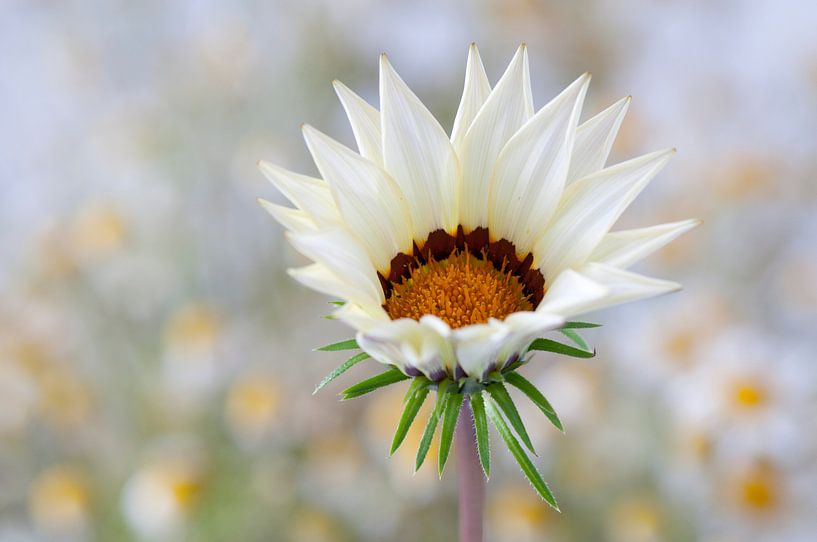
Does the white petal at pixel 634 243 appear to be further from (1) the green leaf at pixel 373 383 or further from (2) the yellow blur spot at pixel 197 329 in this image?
(2) the yellow blur spot at pixel 197 329

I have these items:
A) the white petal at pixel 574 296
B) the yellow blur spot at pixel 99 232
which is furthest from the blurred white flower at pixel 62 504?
the white petal at pixel 574 296

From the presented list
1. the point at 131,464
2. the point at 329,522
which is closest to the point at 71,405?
the point at 131,464

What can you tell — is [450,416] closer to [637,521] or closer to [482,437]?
[482,437]

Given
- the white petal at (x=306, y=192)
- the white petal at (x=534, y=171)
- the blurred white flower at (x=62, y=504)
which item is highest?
the blurred white flower at (x=62, y=504)

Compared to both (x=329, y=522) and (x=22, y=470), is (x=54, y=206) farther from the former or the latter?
(x=329, y=522)

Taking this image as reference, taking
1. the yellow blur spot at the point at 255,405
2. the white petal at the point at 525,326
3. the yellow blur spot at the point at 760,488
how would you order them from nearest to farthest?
the white petal at the point at 525,326 → the yellow blur spot at the point at 760,488 → the yellow blur spot at the point at 255,405

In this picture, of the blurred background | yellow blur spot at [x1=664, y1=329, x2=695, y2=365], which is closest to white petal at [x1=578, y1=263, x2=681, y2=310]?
the blurred background

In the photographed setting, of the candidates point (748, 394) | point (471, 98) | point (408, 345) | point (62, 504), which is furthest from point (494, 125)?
point (62, 504)
